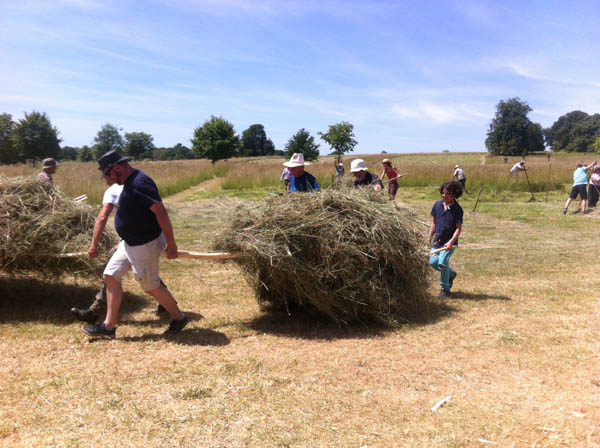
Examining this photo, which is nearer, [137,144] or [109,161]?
[109,161]

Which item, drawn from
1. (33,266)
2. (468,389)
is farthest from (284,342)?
(33,266)

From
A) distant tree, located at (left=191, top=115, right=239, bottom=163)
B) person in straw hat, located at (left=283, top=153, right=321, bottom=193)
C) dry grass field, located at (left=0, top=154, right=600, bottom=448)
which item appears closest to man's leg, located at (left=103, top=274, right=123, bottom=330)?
dry grass field, located at (left=0, top=154, right=600, bottom=448)

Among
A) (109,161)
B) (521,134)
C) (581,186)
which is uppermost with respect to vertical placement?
(521,134)

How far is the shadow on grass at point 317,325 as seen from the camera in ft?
15.9

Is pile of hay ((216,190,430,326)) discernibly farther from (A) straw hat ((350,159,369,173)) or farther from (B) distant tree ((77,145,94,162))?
(B) distant tree ((77,145,94,162))

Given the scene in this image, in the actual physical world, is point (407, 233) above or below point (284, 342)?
above

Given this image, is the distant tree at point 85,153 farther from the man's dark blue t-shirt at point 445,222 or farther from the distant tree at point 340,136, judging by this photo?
the man's dark blue t-shirt at point 445,222

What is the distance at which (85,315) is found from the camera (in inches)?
188

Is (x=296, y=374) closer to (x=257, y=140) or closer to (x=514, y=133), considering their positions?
(x=514, y=133)

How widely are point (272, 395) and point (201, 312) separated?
2385 mm

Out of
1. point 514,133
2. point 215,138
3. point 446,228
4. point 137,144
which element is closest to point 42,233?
point 446,228

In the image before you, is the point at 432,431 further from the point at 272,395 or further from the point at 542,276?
the point at 542,276

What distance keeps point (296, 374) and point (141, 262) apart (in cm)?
192

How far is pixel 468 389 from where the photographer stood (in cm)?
360
